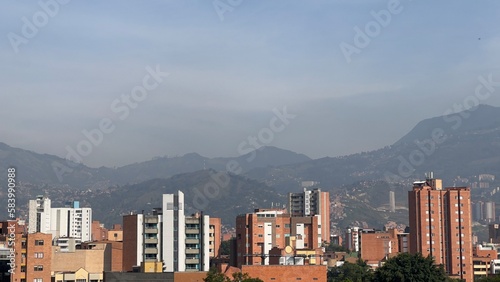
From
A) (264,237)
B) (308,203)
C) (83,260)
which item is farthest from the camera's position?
(308,203)

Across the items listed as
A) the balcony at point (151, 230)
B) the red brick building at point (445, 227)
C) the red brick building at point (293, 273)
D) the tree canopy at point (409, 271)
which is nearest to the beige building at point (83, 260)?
the balcony at point (151, 230)

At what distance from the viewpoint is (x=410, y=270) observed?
60125 millimetres

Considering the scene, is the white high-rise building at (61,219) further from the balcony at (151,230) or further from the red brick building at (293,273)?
the red brick building at (293,273)

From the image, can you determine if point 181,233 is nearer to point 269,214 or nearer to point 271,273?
point 271,273

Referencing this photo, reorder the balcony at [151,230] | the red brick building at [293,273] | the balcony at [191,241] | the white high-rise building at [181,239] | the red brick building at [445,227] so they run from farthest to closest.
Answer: the red brick building at [445,227] < the balcony at [191,241] < the balcony at [151,230] < the white high-rise building at [181,239] < the red brick building at [293,273]

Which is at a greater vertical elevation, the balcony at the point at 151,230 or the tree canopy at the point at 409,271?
the balcony at the point at 151,230

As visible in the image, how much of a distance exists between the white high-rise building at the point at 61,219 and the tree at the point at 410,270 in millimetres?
71688

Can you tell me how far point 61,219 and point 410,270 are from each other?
82.9 meters

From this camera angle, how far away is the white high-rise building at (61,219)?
411ft

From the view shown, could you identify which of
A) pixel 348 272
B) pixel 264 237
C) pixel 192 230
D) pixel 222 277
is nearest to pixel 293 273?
pixel 222 277

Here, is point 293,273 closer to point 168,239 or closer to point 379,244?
point 168,239

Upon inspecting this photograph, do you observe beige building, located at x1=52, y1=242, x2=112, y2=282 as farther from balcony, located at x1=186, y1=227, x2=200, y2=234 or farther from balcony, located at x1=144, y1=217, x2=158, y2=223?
balcony, located at x1=186, y1=227, x2=200, y2=234

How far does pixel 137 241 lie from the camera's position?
6031 cm

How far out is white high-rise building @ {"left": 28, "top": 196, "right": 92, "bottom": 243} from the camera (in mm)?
125250
